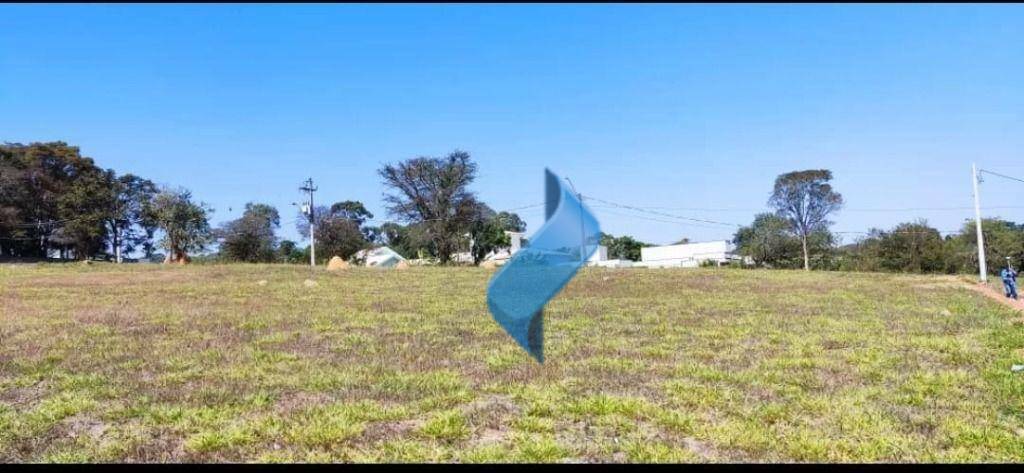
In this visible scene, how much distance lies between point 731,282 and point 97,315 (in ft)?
73.0

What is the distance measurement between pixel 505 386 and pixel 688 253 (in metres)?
82.6

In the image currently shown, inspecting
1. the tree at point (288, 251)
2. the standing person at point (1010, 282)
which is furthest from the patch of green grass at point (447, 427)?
the tree at point (288, 251)

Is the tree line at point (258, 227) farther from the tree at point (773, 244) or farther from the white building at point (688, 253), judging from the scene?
the white building at point (688, 253)

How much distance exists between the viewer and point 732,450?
5.03m

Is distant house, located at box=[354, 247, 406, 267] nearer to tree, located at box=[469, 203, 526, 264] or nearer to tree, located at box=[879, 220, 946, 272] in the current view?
tree, located at box=[469, 203, 526, 264]

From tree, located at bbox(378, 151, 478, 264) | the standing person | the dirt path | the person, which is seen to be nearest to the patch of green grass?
the dirt path

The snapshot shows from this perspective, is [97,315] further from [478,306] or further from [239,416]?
[239,416]

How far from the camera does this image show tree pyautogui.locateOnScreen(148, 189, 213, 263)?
55656 mm

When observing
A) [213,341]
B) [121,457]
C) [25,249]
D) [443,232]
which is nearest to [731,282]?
[213,341]

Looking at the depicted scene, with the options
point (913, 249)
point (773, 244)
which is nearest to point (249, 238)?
point (773, 244)

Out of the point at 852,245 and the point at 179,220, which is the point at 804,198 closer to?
the point at 852,245

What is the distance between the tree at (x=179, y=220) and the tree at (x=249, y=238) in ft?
16.2

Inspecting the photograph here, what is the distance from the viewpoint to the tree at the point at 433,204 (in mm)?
45625

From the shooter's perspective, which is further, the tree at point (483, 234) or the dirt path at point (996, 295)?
the tree at point (483, 234)
